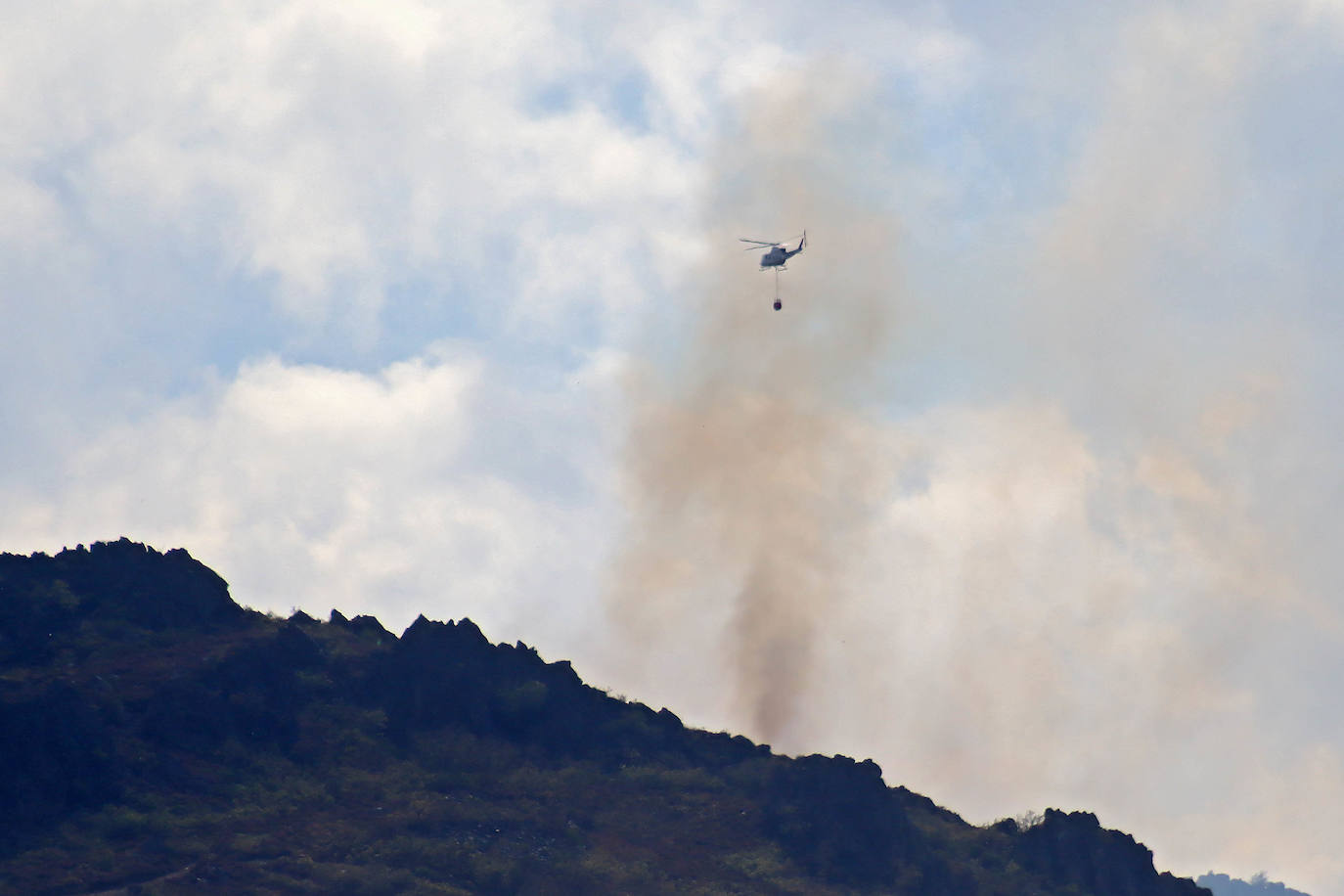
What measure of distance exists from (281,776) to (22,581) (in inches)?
1080

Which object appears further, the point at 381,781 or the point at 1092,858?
the point at 1092,858

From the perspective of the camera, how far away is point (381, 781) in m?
103

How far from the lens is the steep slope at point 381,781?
92375mm

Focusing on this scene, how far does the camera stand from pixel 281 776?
101438 millimetres

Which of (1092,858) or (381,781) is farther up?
(1092,858)

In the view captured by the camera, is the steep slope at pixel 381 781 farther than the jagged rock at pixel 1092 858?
No

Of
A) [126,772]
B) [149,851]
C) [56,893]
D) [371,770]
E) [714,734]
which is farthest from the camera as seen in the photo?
[714,734]

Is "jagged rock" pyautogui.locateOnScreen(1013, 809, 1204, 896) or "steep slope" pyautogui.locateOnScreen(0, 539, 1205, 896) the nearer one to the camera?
"steep slope" pyautogui.locateOnScreen(0, 539, 1205, 896)

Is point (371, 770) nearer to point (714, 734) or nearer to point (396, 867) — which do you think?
point (396, 867)

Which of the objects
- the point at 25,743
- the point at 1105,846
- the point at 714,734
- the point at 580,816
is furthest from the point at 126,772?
the point at 1105,846

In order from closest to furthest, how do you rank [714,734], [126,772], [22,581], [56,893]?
[56,893], [126,772], [22,581], [714,734]

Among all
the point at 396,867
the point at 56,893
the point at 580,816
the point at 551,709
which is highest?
the point at 551,709

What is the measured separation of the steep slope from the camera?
92.4m

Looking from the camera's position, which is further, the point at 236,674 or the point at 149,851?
the point at 236,674
